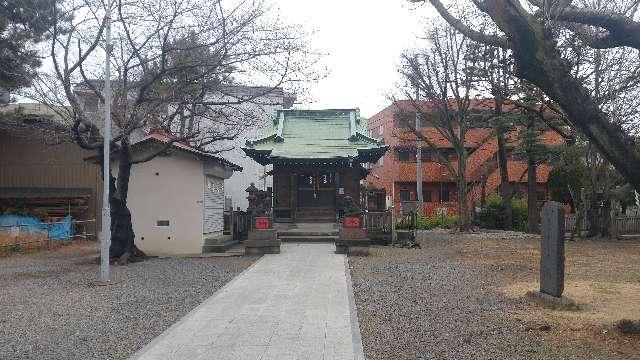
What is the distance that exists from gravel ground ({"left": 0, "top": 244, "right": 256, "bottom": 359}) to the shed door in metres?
3.02

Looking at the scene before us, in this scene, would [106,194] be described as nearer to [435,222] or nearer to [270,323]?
[270,323]

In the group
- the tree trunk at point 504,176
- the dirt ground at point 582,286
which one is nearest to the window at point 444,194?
the tree trunk at point 504,176

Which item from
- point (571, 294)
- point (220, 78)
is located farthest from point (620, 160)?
point (220, 78)

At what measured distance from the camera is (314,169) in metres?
24.2

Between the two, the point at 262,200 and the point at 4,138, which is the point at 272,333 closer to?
the point at 262,200

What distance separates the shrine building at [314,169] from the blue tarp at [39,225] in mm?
8399

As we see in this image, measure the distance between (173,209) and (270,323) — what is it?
38.6ft

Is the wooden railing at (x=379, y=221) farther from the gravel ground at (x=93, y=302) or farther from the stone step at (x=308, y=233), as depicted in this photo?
the gravel ground at (x=93, y=302)

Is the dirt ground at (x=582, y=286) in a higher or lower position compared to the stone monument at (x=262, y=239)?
lower

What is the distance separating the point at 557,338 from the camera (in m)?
7.54

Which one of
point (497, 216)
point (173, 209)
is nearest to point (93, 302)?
point (173, 209)

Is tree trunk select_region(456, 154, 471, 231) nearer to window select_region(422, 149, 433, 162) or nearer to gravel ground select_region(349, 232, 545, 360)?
gravel ground select_region(349, 232, 545, 360)

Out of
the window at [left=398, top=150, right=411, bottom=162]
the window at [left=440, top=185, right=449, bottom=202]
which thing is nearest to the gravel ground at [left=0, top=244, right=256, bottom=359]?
the window at [left=398, top=150, right=411, bottom=162]

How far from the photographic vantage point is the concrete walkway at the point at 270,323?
22.6 feet
